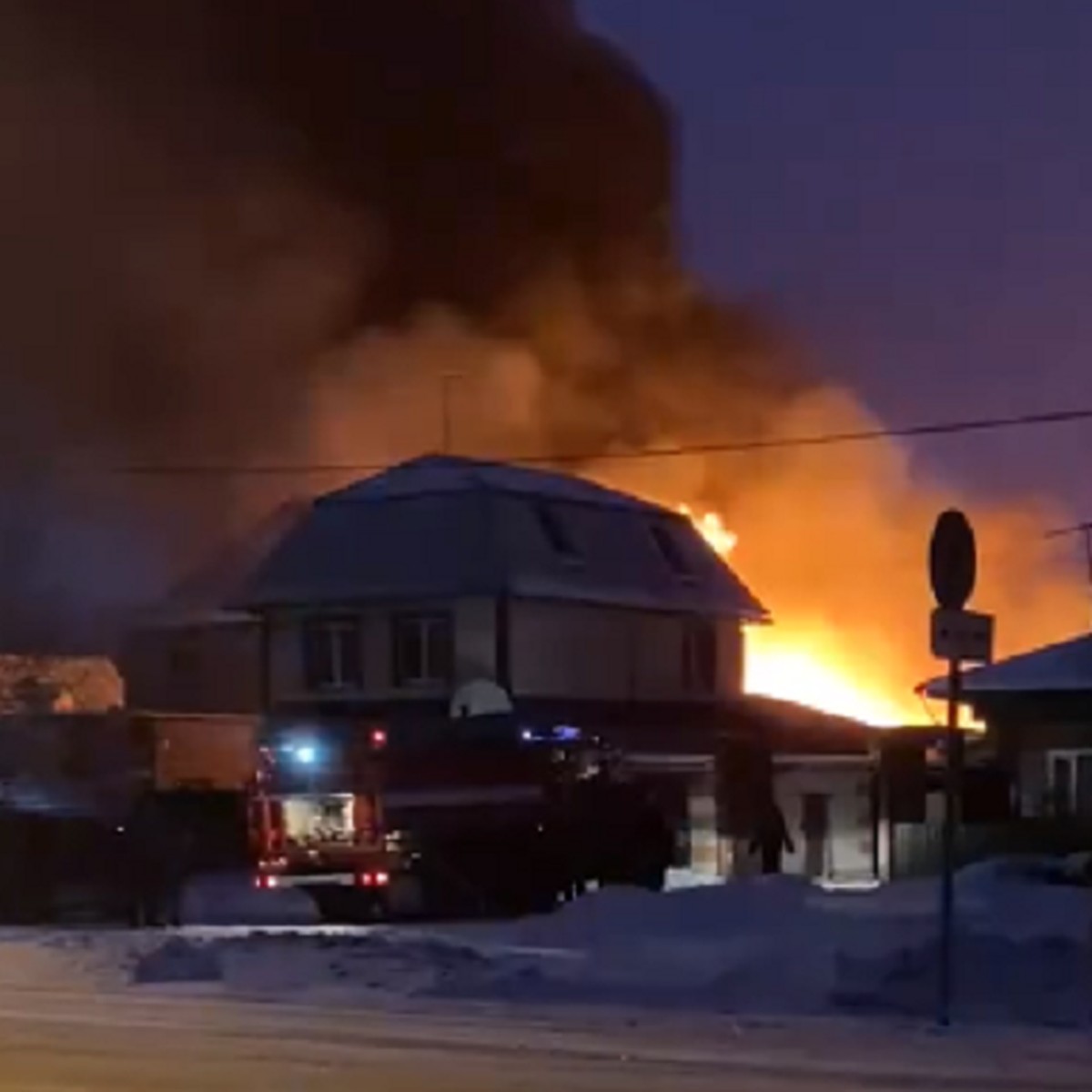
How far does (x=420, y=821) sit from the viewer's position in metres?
29.2

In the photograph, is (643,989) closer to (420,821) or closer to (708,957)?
(708,957)

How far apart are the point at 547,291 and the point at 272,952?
41.0 meters

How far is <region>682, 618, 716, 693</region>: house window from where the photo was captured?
2164 inches

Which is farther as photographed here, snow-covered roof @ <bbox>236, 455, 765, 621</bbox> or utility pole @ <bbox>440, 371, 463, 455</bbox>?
utility pole @ <bbox>440, 371, 463, 455</bbox>

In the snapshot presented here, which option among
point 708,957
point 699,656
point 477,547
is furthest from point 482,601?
point 708,957

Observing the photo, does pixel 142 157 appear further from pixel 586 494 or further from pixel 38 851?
pixel 38 851

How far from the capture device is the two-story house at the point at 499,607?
50594mm

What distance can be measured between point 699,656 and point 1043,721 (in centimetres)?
1819

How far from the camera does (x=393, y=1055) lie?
14594mm

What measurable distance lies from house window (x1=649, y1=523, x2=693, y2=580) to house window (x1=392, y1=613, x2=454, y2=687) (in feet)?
19.6

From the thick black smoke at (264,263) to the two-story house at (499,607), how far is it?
10.2ft

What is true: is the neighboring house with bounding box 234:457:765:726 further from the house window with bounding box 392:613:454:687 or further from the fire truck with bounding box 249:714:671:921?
the fire truck with bounding box 249:714:671:921

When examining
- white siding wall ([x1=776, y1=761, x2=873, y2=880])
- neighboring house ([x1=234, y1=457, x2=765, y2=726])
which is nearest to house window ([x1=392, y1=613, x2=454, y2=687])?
neighboring house ([x1=234, y1=457, x2=765, y2=726])

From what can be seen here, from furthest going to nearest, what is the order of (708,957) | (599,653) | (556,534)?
(556,534) → (599,653) → (708,957)
